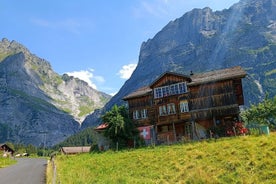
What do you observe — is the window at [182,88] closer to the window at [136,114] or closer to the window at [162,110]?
the window at [162,110]

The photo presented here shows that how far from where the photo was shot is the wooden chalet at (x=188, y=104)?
44781 millimetres

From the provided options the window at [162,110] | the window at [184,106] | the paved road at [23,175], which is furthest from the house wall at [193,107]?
the paved road at [23,175]

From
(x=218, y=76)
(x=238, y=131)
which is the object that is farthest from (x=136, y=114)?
(x=238, y=131)

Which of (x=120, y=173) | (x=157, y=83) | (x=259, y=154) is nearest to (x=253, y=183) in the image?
(x=259, y=154)

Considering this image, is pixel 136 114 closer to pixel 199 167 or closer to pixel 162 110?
pixel 162 110

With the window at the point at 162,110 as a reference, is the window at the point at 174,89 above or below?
above

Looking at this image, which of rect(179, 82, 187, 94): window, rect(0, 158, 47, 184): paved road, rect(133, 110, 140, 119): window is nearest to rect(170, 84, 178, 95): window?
rect(179, 82, 187, 94): window

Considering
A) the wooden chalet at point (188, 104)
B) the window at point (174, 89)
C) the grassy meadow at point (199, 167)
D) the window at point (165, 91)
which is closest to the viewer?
the grassy meadow at point (199, 167)

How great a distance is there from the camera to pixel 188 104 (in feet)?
155

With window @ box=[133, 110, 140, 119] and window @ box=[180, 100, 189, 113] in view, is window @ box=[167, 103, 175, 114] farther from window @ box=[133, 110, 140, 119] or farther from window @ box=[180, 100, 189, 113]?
window @ box=[133, 110, 140, 119]

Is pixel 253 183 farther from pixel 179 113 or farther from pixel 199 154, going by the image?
pixel 179 113

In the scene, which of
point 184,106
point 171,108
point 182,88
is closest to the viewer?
point 184,106

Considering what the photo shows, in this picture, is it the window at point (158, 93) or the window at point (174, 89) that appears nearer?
the window at point (174, 89)

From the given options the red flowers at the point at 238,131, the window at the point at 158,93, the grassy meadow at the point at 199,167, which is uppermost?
the window at the point at 158,93
